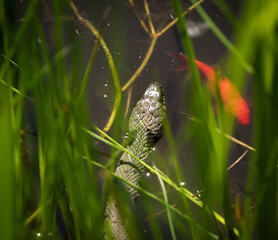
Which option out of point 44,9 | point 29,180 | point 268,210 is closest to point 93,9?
point 44,9

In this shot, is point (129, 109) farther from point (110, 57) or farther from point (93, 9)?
point (93, 9)

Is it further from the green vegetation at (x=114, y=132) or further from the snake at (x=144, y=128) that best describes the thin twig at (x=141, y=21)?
the green vegetation at (x=114, y=132)

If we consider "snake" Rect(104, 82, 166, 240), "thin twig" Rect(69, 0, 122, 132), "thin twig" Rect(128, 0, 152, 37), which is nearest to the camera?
"snake" Rect(104, 82, 166, 240)

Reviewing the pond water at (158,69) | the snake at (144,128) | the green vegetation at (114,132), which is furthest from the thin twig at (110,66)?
the green vegetation at (114,132)

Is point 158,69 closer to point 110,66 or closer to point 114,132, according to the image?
point 110,66

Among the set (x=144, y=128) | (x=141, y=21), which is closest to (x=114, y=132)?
(x=144, y=128)

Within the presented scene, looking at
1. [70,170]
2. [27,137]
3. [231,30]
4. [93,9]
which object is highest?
[93,9]

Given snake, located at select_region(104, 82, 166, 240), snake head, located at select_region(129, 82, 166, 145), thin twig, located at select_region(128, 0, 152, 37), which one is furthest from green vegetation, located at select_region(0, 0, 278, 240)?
thin twig, located at select_region(128, 0, 152, 37)

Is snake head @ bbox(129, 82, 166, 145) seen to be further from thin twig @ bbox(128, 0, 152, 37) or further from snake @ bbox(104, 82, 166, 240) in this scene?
thin twig @ bbox(128, 0, 152, 37)
